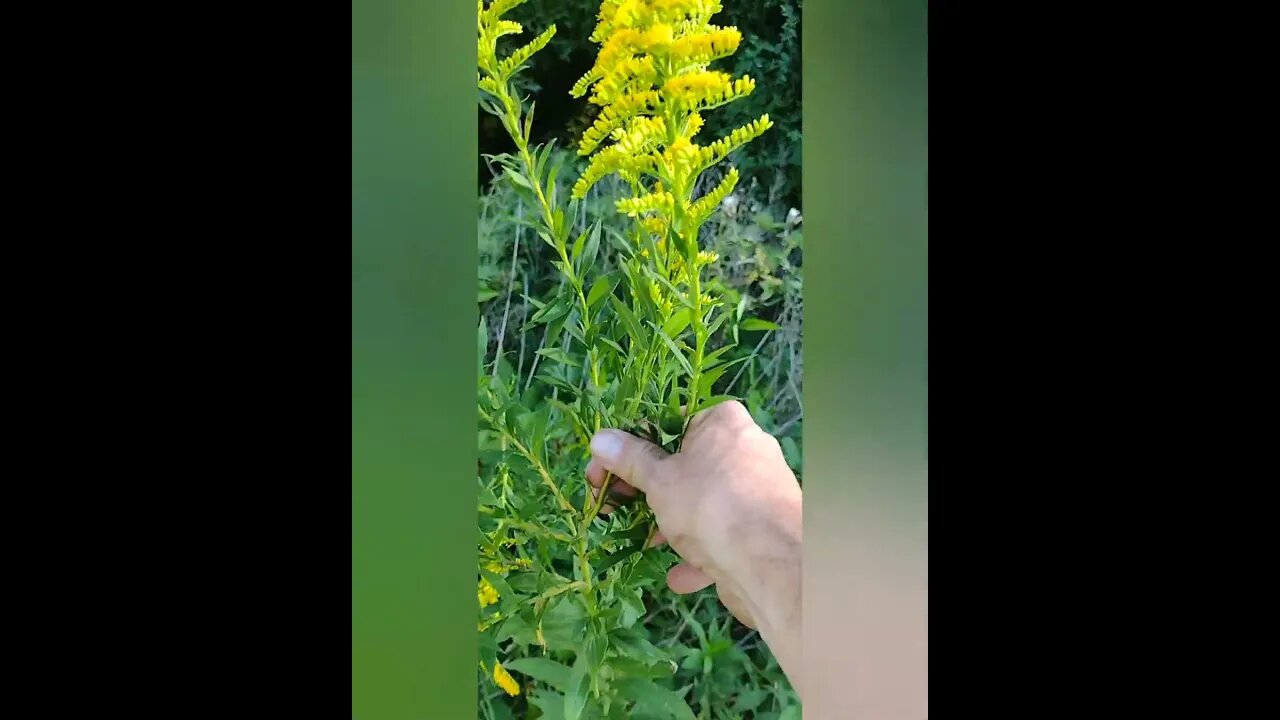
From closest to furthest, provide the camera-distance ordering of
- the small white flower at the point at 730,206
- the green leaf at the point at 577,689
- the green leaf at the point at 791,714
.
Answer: the green leaf at the point at 577,689 → the green leaf at the point at 791,714 → the small white flower at the point at 730,206

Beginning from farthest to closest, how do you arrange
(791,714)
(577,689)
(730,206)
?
(730,206)
(791,714)
(577,689)

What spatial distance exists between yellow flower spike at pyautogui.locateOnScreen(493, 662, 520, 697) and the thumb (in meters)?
0.19

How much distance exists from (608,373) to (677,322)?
85mm

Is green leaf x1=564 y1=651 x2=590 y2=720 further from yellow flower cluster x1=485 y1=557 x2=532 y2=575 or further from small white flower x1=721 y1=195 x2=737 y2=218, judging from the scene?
small white flower x1=721 y1=195 x2=737 y2=218

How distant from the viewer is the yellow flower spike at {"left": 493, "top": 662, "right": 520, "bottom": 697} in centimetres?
79

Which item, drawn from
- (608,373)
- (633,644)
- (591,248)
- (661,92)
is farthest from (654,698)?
(661,92)

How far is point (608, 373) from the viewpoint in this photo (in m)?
0.83

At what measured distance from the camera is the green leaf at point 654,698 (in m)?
0.78

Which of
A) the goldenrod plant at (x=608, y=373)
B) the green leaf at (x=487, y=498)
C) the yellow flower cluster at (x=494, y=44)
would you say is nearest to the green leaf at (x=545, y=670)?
the goldenrod plant at (x=608, y=373)

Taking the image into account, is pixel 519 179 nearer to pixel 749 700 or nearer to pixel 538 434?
pixel 538 434

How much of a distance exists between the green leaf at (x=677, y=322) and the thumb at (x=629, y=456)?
0.10 metres

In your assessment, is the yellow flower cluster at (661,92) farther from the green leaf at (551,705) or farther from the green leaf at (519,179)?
the green leaf at (551,705)
